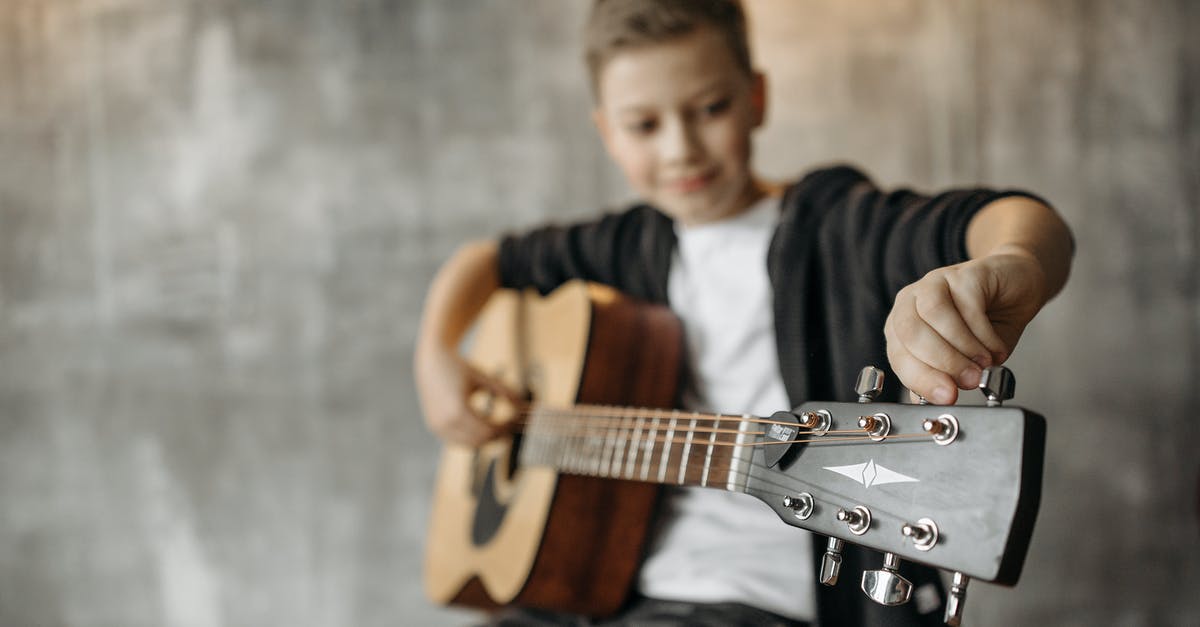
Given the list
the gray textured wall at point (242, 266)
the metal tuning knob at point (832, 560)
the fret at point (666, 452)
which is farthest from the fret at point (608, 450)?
the gray textured wall at point (242, 266)

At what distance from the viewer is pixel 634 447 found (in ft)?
2.62

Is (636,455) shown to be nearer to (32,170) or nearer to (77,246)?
(77,246)

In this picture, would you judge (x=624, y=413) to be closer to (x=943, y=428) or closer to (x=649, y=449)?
(x=649, y=449)

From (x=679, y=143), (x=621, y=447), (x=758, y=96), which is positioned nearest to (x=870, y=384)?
(x=621, y=447)

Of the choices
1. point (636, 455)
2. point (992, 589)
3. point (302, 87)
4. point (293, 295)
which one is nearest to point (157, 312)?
point (293, 295)

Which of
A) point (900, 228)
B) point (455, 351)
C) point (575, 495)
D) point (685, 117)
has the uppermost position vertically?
point (685, 117)

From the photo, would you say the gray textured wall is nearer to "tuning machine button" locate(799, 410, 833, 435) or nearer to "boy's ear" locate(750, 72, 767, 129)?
"boy's ear" locate(750, 72, 767, 129)

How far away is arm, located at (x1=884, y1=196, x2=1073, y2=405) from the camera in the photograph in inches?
19.1

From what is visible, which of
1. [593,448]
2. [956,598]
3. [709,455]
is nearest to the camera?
[956,598]

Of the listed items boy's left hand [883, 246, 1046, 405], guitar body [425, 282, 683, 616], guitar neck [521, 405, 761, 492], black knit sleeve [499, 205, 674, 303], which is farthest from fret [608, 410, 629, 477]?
boy's left hand [883, 246, 1046, 405]

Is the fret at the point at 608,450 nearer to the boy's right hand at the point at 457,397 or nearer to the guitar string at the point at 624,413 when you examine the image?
Answer: the guitar string at the point at 624,413

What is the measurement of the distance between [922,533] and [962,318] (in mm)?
129

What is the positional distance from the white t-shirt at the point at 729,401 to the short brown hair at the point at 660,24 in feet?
0.66

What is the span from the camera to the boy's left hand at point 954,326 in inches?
19.0
